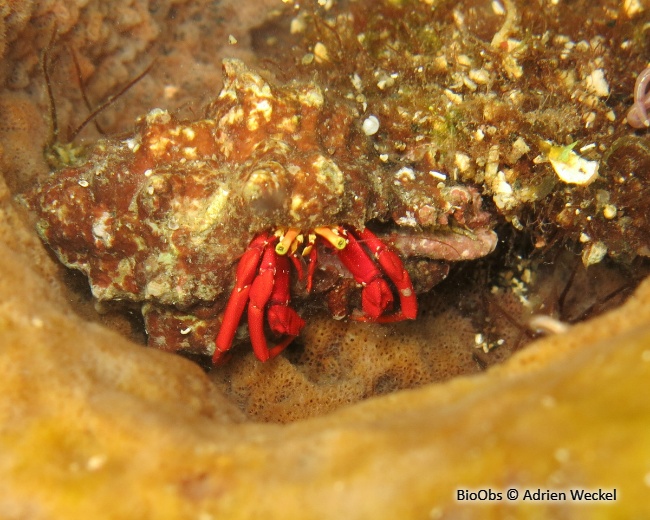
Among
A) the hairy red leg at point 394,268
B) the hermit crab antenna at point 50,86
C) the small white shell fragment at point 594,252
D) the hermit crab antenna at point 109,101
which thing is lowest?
the small white shell fragment at point 594,252

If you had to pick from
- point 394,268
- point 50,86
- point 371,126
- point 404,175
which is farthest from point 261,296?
point 50,86

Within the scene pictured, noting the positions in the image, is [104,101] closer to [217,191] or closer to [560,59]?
[217,191]

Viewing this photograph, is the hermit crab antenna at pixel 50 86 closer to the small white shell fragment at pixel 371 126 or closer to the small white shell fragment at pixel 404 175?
the small white shell fragment at pixel 371 126

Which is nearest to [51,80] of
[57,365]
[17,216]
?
[17,216]

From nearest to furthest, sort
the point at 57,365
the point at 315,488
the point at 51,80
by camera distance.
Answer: the point at 315,488 < the point at 57,365 < the point at 51,80

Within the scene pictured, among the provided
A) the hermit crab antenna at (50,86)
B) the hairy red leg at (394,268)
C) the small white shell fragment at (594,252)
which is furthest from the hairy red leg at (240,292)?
the small white shell fragment at (594,252)

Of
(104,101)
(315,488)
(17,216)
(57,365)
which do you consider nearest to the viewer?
(315,488)
